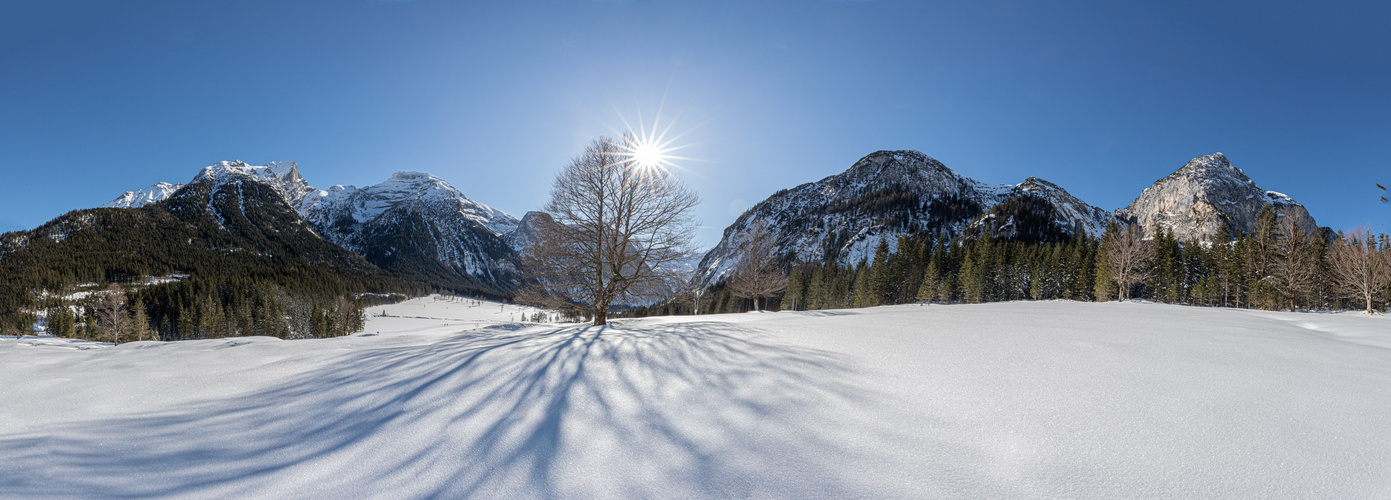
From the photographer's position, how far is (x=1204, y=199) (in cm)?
16725

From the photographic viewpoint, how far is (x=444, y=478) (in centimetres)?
275

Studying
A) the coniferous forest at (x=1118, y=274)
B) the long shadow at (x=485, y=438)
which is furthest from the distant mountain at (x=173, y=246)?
the long shadow at (x=485, y=438)

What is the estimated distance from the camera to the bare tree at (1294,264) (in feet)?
104

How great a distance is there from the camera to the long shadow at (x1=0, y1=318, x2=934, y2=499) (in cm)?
269

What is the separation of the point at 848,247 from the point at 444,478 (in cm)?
15961

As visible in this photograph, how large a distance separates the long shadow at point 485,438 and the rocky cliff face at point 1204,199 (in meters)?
231

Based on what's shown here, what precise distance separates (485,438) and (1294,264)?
52640mm

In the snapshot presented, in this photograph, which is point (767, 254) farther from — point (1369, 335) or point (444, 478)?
point (444, 478)

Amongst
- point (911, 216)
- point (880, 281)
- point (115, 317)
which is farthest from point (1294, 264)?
point (911, 216)

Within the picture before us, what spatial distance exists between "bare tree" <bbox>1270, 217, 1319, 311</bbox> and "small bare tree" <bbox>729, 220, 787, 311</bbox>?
36.4 meters

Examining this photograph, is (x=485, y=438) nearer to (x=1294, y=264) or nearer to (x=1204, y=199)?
(x=1294, y=264)

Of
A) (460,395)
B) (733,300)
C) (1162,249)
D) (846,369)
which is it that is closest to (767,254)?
(846,369)

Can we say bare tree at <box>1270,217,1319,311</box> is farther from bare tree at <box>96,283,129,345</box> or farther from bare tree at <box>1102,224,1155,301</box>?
bare tree at <box>96,283,129,345</box>

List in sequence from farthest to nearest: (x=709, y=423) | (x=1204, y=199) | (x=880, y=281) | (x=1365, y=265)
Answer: (x=1204, y=199) < (x=880, y=281) < (x=1365, y=265) < (x=709, y=423)
